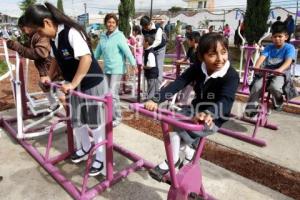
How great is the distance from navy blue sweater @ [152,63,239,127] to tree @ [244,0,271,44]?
41.3 feet

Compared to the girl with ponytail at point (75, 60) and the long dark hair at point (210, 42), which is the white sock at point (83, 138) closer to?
the girl with ponytail at point (75, 60)

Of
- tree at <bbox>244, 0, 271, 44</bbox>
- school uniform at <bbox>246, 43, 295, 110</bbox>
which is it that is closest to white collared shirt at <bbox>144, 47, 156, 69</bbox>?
school uniform at <bbox>246, 43, 295, 110</bbox>

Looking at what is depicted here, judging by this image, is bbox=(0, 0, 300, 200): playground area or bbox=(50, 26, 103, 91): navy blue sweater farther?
bbox=(50, 26, 103, 91): navy blue sweater

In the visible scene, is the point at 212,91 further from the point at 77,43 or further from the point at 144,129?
the point at 144,129

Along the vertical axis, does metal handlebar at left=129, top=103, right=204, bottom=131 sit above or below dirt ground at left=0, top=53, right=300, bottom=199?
above

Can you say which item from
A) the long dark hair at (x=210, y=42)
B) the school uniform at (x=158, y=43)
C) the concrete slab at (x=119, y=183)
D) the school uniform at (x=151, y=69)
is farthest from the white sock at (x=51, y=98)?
the long dark hair at (x=210, y=42)

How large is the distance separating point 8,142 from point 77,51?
2.07 meters

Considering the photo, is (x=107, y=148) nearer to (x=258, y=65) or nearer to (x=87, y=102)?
(x=87, y=102)

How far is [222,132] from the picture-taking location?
4.15 m

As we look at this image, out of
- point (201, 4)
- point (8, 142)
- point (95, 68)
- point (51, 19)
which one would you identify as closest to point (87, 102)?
point (95, 68)

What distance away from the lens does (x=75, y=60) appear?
2.53 m

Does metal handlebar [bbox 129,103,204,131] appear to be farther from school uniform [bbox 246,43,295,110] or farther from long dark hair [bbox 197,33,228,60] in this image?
school uniform [bbox 246,43,295,110]

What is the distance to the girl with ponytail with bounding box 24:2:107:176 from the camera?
239 centimetres

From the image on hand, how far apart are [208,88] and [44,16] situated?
1432 mm
